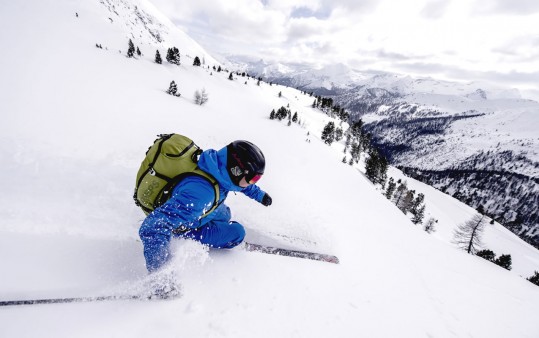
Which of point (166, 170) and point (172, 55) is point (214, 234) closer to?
point (166, 170)

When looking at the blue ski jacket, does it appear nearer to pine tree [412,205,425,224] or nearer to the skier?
the skier

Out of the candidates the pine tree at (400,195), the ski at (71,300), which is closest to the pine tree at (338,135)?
the pine tree at (400,195)

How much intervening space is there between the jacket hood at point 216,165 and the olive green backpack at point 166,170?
0.09 meters

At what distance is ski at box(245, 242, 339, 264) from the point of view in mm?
6560

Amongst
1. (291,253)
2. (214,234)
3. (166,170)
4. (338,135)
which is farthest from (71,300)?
(338,135)

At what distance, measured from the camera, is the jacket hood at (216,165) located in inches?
170

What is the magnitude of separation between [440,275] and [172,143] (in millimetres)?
8853

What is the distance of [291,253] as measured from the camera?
6852 millimetres

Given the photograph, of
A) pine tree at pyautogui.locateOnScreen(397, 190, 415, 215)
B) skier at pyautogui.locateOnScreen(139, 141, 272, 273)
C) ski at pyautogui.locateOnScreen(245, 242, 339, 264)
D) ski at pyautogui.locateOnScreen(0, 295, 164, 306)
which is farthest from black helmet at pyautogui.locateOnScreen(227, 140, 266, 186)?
pine tree at pyautogui.locateOnScreen(397, 190, 415, 215)

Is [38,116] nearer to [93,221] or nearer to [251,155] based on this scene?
[93,221]

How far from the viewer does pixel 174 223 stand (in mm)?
4070

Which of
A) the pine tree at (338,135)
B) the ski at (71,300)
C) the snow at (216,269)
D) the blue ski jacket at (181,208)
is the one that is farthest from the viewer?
the pine tree at (338,135)

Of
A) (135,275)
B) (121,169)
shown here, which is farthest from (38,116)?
(135,275)

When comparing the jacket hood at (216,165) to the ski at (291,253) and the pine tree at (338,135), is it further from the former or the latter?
the pine tree at (338,135)
